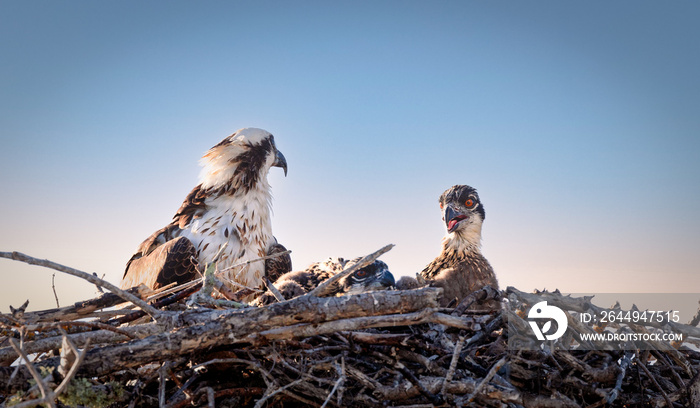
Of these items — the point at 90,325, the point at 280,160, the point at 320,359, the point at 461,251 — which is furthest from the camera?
the point at 280,160

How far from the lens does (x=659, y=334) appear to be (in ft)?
10.2

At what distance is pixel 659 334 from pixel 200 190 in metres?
4.65

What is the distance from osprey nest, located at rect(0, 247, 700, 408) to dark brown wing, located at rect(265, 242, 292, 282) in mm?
2626

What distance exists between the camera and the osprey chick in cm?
444

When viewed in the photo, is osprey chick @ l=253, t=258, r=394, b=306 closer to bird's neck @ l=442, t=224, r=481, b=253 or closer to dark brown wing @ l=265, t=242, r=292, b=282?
dark brown wing @ l=265, t=242, r=292, b=282

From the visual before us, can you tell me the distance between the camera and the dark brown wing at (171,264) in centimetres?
518

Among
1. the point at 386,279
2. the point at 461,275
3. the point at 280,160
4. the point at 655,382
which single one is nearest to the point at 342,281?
the point at 386,279

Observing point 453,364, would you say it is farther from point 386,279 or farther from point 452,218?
point 452,218

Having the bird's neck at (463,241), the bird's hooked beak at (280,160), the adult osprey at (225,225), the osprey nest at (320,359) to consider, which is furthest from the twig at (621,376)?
the bird's hooked beak at (280,160)

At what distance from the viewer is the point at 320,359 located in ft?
8.63

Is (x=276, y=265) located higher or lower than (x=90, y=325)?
higher

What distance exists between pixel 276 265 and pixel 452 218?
2016 millimetres

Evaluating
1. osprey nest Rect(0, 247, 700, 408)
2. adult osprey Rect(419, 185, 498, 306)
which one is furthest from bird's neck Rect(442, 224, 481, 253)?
osprey nest Rect(0, 247, 700, 408)

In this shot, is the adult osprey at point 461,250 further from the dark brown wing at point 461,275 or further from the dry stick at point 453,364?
the dry stick at point 453,364
